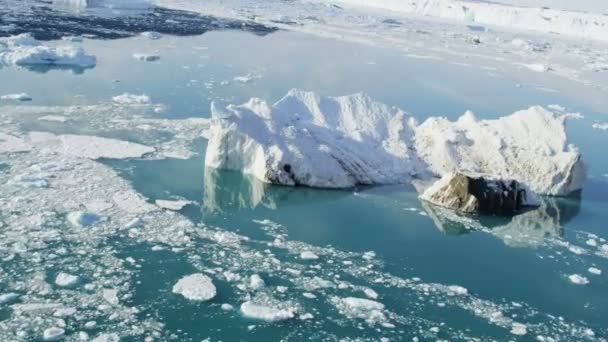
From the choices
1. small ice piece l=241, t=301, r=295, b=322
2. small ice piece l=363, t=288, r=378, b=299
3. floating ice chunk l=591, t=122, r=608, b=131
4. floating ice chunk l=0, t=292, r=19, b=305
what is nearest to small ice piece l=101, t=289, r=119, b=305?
floating ice chunk l=0, t=292, r=19, b=305

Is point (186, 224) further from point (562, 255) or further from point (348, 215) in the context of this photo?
point (562, 255)

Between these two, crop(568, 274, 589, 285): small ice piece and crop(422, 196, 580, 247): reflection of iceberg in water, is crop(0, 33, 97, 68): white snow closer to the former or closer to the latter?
crop(422, 196, 580, 247): reflection of iceberg in water

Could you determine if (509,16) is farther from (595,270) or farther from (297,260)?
(297,260)

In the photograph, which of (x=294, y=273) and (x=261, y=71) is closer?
(x=294, y=273)

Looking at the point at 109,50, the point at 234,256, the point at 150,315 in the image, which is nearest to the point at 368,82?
the point at 109,50

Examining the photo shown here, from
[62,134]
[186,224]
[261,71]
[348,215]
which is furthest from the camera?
[261,71]

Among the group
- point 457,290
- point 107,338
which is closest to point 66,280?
point 107,338

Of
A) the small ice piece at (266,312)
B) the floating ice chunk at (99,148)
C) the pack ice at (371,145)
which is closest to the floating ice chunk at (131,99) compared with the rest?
the floating ice chunk at (99,148)
